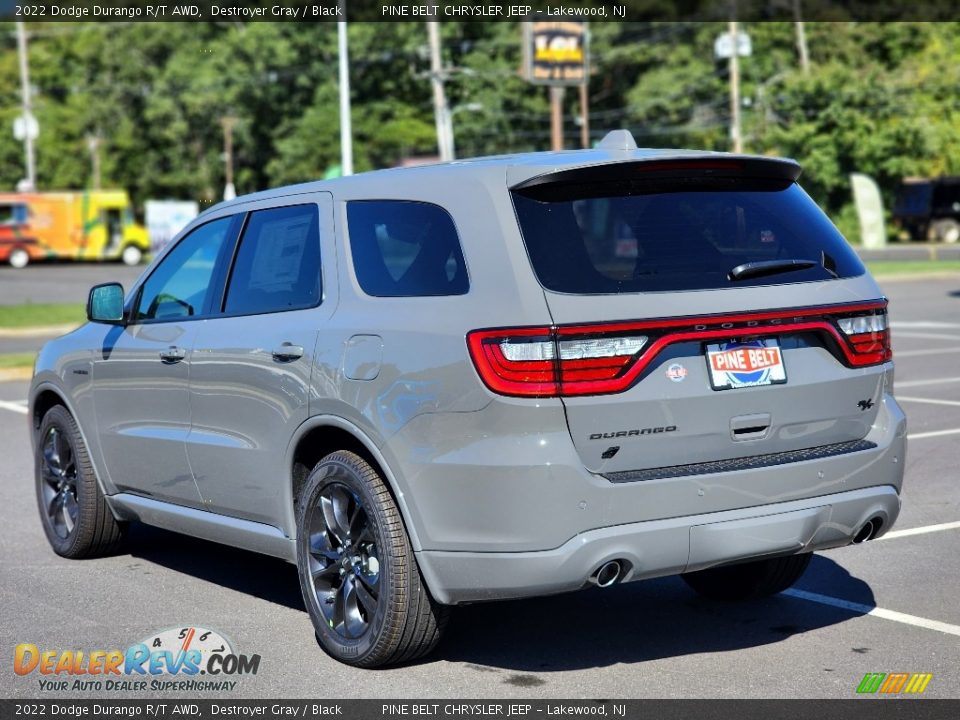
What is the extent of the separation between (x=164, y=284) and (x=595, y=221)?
2422 mm

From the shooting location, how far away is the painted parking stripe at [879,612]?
5.72 m

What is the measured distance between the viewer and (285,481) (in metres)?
5.70

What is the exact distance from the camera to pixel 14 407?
46.4ft

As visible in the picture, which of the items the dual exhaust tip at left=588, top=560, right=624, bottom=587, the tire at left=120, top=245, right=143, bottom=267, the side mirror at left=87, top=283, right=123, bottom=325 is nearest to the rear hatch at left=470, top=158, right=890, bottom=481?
the dual exhaust tip at left=588, top=560, right=624, bottom=587

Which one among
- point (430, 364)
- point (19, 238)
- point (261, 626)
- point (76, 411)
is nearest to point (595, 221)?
point (430, 364)

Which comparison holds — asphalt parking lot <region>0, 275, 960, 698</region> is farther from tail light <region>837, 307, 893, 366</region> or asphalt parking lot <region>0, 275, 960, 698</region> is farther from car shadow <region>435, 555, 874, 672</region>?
tail light <region>837, 307, 893, 366</region>

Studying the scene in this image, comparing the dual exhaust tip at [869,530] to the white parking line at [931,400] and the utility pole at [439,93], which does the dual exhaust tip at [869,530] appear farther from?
the utility pole at [439,93]

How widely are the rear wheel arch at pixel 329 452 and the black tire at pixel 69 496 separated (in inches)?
76.2

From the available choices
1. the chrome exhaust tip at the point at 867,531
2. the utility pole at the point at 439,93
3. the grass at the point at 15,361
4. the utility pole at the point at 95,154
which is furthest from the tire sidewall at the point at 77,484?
the utility pole at the point at 95,154

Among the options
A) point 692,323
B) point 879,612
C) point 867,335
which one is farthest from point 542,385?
point 879,612

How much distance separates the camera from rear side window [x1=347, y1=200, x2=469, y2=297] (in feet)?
16.9

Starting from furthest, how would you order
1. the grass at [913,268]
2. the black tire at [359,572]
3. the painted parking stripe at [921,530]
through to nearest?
the grass at [913,268] < the painted parking stripe at [921,530] < the black tire at [359,572]

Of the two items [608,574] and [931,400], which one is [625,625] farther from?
[931,400]

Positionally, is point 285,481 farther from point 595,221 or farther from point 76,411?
point 76,411
